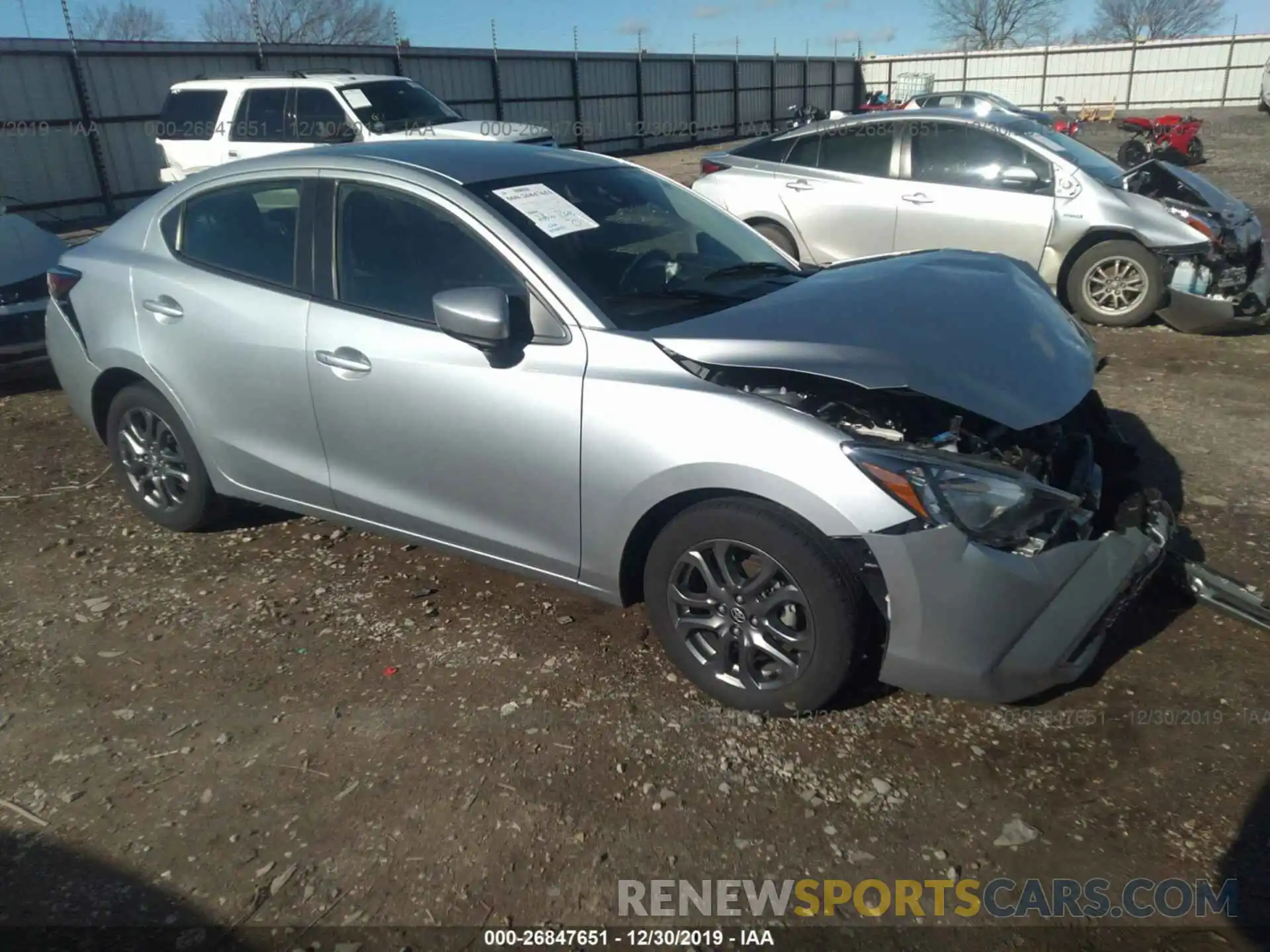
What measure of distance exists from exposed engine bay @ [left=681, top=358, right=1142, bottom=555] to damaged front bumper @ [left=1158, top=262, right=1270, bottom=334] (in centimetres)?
436

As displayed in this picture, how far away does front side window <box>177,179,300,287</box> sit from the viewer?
377cm

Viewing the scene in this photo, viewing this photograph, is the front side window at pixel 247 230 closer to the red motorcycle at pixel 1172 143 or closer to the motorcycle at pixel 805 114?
the red motorcycle at pixel 1172 143

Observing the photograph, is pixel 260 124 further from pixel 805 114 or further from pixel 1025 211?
pixel 805 114

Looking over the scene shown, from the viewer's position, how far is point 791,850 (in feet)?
8.34

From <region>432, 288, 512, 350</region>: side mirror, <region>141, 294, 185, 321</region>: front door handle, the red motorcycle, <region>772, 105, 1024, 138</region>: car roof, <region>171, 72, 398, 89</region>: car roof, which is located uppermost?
<region>171, 72, 398, 89</region>: car roof

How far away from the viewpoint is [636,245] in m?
3.59

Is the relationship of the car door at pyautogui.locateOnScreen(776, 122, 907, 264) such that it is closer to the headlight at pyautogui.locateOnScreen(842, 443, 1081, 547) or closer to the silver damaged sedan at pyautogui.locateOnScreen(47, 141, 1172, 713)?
the silver damaged sedan at pyautogui.locateOnScreen(47, 141, 1172, 713)

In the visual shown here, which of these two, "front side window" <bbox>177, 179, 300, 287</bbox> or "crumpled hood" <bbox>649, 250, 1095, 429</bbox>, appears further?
"front side window" <bbox>177, 179, 300, 287</bbox>

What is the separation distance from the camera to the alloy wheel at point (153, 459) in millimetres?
4340

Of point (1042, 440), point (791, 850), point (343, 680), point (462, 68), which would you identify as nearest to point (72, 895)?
point (343, 680)

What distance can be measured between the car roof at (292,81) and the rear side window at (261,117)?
13 cm

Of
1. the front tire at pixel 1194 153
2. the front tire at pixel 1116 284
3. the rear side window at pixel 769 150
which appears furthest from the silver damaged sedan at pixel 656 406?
the front tire at pixel 1194 153

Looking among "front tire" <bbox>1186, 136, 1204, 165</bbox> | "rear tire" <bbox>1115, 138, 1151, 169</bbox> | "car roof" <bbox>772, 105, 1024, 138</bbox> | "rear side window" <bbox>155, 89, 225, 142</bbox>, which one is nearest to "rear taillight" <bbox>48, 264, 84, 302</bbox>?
"car roof" <bbox>772, 105, 1024, 138</bbox>

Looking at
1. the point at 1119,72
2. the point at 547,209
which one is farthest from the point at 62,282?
the point at 1119,72
